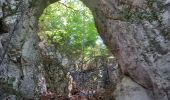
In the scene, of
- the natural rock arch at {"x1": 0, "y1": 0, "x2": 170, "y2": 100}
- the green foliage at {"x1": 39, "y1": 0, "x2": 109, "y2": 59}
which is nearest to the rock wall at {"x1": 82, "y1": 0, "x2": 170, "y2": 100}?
the natural rock arch at {"x1": 0, "y1": 0, "x2": 170, "y2": 100}

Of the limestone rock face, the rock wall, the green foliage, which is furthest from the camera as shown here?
the green foliage

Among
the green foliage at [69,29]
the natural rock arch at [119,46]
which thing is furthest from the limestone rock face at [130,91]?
the green foliage at [69,29]

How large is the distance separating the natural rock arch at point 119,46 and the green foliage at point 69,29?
1.93 metres

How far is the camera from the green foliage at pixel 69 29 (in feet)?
34.1

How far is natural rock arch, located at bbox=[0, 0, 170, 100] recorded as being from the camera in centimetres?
706

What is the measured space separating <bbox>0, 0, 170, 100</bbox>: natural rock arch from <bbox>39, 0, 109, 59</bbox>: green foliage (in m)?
1.93

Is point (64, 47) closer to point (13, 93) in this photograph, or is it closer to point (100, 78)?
point (100, 78)

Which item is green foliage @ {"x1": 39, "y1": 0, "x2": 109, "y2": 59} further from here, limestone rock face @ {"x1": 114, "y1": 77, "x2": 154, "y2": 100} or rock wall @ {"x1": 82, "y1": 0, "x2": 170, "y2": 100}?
limestone rock face @ {"x1": 114, "y1": 77, "x2": 154, "y2": 100}

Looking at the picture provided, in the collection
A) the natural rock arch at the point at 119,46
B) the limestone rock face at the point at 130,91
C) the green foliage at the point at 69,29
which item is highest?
the natural rock arch at the point at 119,46

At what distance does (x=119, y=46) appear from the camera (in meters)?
7.71

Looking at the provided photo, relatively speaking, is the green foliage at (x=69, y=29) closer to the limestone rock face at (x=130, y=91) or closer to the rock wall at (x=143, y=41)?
the rock wall at (x=143, y=41)

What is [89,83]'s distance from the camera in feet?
32.6

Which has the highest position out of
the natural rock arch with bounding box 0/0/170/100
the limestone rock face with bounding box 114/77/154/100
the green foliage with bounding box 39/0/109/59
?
the natural rock arch with bounding box 0/0/170/100

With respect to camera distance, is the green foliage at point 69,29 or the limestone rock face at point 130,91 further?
the green foliage at point 69,29
